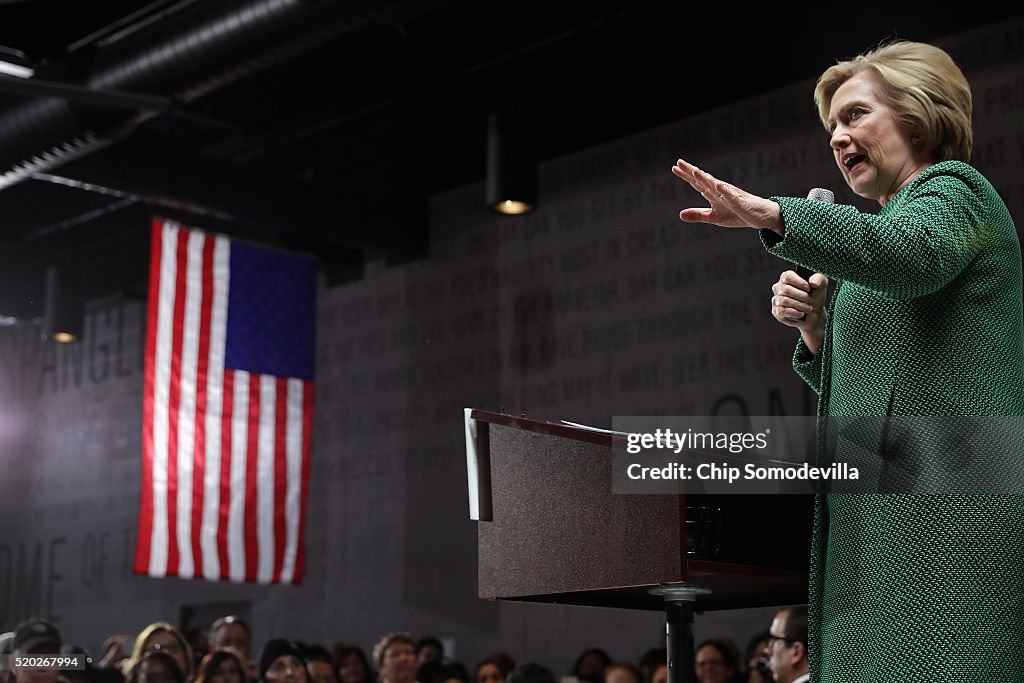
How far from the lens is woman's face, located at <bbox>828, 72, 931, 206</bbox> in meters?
1.49

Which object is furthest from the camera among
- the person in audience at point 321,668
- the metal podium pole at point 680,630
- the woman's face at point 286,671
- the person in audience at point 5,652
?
the person in audience at point 321,668

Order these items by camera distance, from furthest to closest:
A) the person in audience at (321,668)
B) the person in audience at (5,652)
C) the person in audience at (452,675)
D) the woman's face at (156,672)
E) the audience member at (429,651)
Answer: the audience member at (429,651)
the person in audience at (321,668)
the person in audience at (452,675)
the woman's face at (156,672)
the person in audience at (5,652)

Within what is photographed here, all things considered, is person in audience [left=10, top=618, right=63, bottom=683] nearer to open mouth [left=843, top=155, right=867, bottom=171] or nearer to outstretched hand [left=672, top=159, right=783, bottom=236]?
outstretched hand [left=672, top=159, right=783, bottom=236]

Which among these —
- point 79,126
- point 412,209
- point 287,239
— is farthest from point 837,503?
point 287,239

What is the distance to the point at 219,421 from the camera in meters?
7.62

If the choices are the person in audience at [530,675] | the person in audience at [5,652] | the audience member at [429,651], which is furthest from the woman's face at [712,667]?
the person in audience at [5,652]

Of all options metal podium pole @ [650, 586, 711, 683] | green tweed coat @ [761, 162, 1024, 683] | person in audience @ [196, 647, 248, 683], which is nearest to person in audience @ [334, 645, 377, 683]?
person in audience @ [196, 647, 248, 683]

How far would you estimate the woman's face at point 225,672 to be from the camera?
576 centimetres

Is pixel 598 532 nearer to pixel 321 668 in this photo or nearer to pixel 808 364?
pixel 808 364

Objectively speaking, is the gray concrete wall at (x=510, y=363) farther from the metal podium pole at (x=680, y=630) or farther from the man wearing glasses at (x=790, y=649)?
the metal podium pole at (x=680, y=630)

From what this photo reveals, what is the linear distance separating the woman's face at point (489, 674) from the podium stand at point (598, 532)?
539 cm

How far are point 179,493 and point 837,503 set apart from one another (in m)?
6.32

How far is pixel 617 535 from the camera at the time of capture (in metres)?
1.51

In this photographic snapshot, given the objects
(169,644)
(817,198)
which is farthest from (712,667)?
(817,198)
